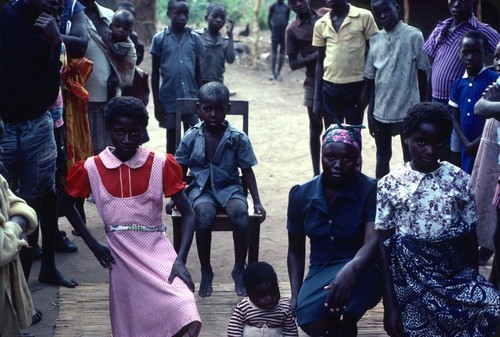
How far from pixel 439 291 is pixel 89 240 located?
168 centimetres

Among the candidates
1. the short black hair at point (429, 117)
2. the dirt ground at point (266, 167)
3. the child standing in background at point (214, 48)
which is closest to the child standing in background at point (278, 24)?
the dirt ground at point (266, 167)

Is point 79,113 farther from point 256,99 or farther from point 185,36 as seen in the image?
point 256,99

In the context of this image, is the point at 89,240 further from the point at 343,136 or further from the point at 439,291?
the point at 439,291

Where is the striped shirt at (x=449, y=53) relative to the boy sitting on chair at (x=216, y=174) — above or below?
above

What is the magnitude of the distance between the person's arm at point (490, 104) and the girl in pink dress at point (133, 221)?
1648 mm

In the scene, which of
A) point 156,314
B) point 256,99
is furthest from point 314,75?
point 256,99

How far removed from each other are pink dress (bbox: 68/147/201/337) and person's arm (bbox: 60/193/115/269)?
4cm

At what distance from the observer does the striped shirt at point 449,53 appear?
5.83m

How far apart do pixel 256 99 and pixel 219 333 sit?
10.2 metres

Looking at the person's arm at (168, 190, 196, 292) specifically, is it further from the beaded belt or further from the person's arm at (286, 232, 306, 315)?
the person's arm at (286, 232, 306, 315)

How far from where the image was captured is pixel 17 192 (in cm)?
455

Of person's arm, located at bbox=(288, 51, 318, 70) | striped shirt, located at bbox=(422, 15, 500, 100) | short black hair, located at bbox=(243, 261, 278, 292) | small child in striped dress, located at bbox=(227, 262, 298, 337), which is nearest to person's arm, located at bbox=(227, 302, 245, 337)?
small child in striped dress, located at bbox=(227, 262, 298, 337)

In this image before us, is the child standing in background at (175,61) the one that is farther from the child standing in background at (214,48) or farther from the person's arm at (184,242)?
the person's arm at (184,242)

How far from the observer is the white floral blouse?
3682mm
